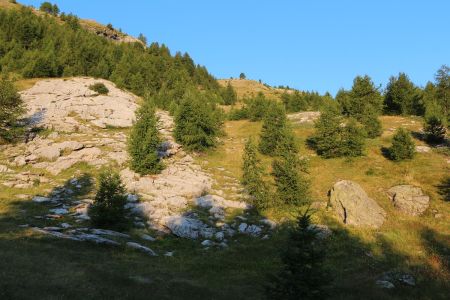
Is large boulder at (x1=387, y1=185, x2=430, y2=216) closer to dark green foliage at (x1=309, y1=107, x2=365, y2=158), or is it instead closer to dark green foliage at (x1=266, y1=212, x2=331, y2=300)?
dark green foliage at (x1=309, y1=107, x2=365, y2=158)

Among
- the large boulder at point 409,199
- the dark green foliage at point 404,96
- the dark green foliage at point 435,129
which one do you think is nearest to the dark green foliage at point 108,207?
the large boulder at point 409,199

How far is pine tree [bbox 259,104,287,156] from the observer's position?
49938 mm

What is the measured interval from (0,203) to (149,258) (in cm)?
1480

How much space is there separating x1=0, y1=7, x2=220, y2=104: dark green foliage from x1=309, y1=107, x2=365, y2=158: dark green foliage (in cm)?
3938

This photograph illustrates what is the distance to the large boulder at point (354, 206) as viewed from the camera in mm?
32125

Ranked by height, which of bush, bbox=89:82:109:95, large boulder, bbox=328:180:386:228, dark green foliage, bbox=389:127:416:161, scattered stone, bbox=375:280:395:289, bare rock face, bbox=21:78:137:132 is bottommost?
scattered stone, bbox=375:280:395:289

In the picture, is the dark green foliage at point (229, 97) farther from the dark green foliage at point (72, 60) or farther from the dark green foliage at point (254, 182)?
the dark green foliage at point (254, 182)

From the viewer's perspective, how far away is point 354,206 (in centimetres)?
3312

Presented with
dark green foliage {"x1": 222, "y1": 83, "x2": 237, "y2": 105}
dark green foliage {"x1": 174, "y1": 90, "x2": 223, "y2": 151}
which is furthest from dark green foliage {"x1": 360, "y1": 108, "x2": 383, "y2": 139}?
dark green foliage {"x1": 222, "y1": 83, "x2": 237, "y2": 105}

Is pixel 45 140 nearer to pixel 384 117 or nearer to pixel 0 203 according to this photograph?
pixel 0 203

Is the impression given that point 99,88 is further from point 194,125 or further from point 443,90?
point 443,90

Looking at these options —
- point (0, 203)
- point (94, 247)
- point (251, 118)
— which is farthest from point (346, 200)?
point (251, 118)

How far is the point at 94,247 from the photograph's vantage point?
24000 mm

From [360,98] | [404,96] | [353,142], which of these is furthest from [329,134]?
[404,96]
